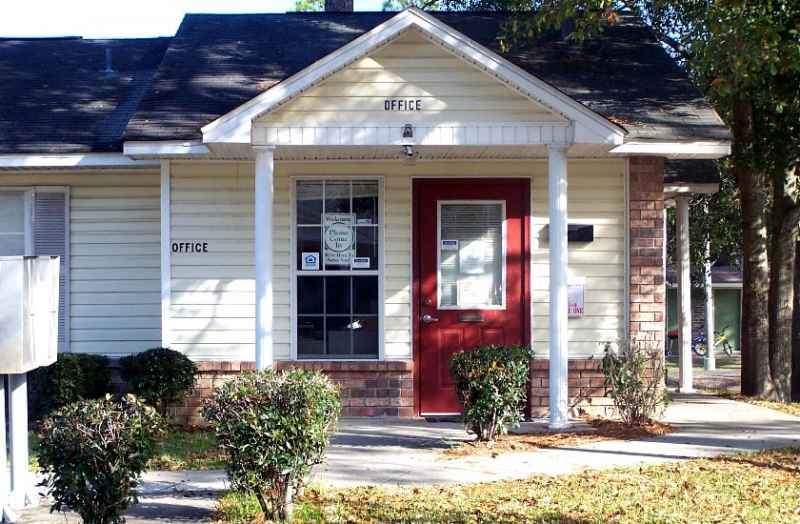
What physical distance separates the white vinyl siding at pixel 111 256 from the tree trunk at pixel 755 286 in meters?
8.34

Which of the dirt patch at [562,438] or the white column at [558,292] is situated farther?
the white column at [558,292]

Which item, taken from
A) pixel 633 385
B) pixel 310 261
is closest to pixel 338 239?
pixel 310 261

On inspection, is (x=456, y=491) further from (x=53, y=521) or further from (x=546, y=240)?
(x=546, y=240)

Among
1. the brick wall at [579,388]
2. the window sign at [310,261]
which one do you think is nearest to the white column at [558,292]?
the brick wall at [579,388]

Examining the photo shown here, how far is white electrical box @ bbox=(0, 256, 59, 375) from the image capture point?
21.6ft

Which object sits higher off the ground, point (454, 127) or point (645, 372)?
point (454, 127)

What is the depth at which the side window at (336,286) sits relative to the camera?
10719 millimetres

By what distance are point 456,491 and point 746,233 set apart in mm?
8710

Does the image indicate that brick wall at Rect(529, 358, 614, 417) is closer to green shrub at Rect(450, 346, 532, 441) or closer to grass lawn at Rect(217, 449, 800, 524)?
green shrub at Rect(450, 346, 532, 441)

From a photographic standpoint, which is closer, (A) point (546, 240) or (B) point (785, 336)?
(A) point (546, 240)

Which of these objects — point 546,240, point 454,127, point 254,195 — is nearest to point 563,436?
point 546,240

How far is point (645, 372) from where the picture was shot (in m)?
10.1

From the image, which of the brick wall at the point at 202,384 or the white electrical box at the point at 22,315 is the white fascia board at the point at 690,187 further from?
the white electrical box at the point at 22,315

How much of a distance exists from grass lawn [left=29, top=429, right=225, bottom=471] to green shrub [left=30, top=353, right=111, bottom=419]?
17.0 inches
